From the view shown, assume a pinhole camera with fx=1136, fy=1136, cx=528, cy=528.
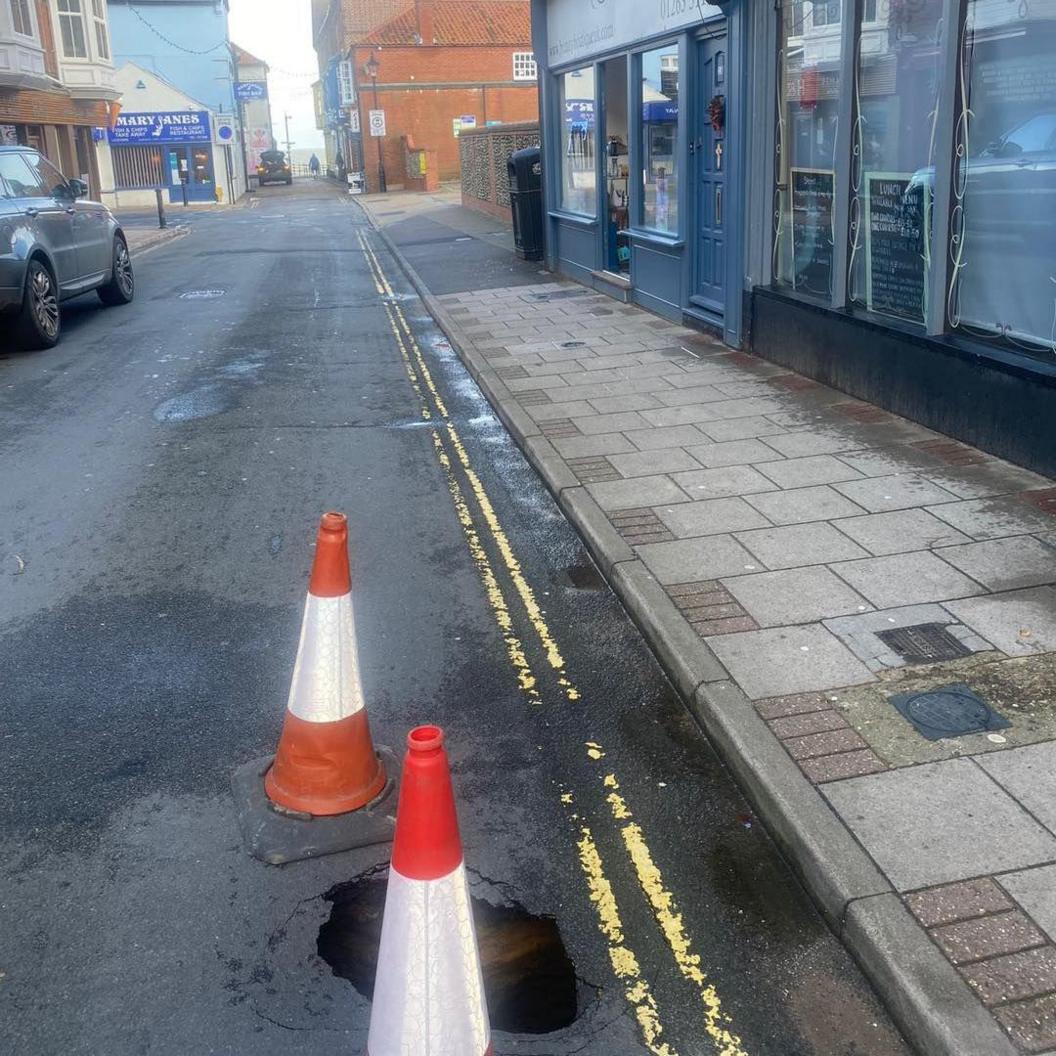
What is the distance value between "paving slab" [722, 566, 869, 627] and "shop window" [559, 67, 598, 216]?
444 inches

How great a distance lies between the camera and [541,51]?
55.7 ft

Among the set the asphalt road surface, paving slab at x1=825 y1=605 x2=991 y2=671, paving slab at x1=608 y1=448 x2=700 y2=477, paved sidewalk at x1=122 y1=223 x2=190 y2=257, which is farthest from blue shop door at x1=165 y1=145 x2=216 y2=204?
paving slab at x1=825 y1=605 x2=991 y2=671

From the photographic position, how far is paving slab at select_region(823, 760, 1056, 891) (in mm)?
3252

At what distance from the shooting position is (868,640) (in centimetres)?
470

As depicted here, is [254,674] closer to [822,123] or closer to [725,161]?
[822,123]

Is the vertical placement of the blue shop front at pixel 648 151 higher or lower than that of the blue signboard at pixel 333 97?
lower

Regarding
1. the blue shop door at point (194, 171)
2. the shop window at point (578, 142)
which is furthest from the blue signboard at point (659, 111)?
the blue shop door at point (194, 171)

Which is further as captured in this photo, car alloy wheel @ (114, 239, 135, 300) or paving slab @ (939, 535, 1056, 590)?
car alloy wheel @ (114, 239, 135, 300)

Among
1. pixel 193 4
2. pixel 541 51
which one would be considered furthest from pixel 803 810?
pixel 193 4

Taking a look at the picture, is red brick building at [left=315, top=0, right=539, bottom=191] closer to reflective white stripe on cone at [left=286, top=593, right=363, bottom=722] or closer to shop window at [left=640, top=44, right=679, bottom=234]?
shop window at [left=640, top=44, right=679, bottom=234]

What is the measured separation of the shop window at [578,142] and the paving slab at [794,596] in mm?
11275

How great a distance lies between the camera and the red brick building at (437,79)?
55125 millimetres

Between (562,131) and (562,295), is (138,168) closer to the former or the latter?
(562,131)

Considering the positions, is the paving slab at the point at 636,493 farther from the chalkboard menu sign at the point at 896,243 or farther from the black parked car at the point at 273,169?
the black parked car at the point at 273,169
